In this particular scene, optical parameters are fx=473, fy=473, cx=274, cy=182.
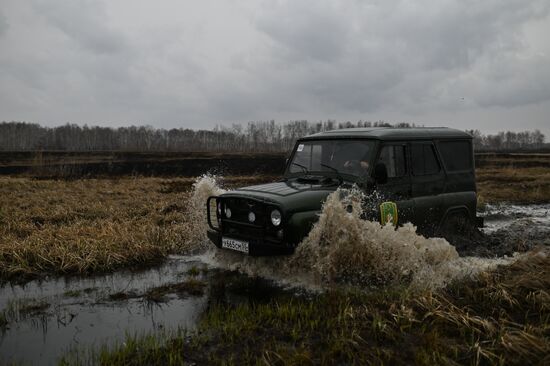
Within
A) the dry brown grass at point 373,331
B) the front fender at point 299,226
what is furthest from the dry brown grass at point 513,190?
the front fender at point 299,226

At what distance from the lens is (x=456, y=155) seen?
860 cm

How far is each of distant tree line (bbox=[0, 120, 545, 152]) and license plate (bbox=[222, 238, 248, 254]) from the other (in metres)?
99.3

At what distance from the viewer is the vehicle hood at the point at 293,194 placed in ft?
20.9

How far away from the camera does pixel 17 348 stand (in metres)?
4.88

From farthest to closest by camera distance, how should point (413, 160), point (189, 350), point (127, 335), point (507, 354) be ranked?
point (413, 160) < point (127, 335) < point (189, 350) < point (507, 354)

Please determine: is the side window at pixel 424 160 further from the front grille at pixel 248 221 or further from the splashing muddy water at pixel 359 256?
the front grille at pixel 248 221

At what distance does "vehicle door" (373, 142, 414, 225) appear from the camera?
23.7 ft

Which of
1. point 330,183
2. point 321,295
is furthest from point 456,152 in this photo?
point 321,295

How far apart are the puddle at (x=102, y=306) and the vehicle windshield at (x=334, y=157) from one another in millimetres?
2052

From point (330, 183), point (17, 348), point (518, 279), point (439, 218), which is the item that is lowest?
point (17, 348)

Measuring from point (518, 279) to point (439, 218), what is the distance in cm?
204

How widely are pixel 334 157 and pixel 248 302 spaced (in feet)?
8.96

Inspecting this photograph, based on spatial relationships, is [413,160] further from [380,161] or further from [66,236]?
[66,236]

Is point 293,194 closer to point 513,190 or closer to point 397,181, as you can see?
point 397,181
